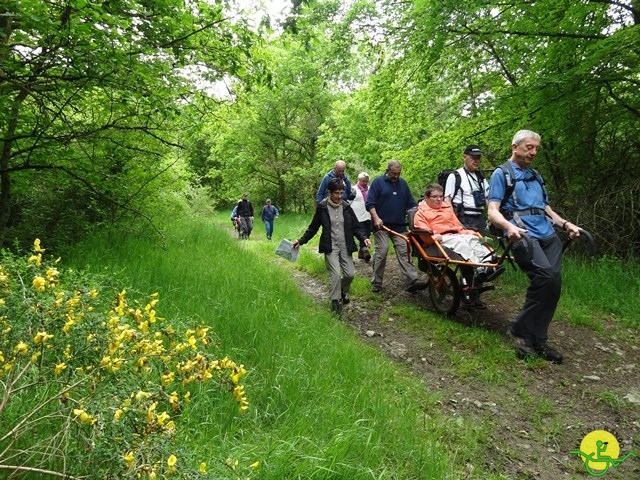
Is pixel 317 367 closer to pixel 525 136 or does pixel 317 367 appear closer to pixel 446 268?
pixel 446 268

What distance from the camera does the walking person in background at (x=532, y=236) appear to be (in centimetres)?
421

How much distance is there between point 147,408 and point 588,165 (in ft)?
28.7

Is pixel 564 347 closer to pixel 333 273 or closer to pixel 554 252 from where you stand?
pixel 554 252

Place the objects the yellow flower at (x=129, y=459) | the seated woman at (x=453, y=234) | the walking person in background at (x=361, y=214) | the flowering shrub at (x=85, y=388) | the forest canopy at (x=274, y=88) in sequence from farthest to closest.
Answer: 1. the walking person in background at (x=361, y=214)
2. the seated woman at (x=453, y=234)
3. the forest canopy at (x=274, y=88)
4. the flowering shrub at (x=85, y=388)
5. the yellow flower at (x=129, y=459)

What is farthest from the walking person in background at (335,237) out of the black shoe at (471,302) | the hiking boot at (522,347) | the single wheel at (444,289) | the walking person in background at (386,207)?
the hiking boot at (522,347)

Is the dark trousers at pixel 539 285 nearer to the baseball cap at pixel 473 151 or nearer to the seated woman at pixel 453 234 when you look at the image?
the seated woman at pixel 453 234

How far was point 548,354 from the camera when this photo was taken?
4320 mm

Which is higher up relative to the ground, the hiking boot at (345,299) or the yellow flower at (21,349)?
the yellow flower at (21,349)

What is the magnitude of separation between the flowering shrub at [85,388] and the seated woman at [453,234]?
3703mm

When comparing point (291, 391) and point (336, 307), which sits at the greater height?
point (291, 391)

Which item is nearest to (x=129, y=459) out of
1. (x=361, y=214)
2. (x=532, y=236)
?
(x=532, y=236)

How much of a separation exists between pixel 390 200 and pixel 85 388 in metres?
5.99

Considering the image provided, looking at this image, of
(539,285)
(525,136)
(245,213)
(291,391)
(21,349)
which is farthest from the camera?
(245,213)

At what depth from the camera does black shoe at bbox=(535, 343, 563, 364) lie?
14.1ft
